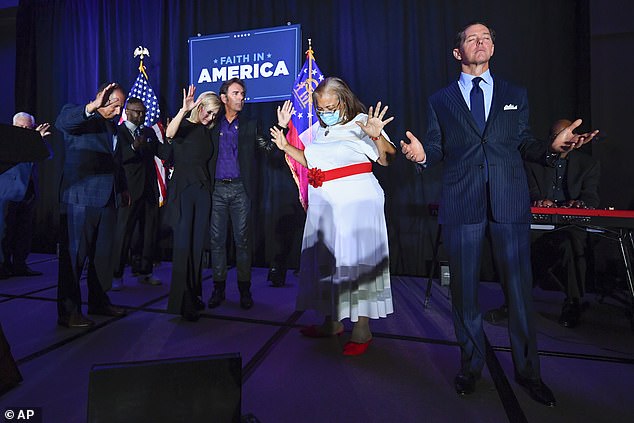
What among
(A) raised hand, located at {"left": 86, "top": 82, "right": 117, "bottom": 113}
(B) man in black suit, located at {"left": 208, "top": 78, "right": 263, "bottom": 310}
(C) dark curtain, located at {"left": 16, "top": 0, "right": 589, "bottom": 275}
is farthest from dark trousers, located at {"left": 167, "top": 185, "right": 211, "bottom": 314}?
(C) dark curtain, located at {"left": 16, "top": 0, "right": 589, "bottom": 275}

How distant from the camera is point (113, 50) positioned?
545cm

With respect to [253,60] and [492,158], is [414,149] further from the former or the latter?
[253,60]

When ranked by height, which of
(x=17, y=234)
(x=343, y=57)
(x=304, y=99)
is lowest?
(x=17, y=234)

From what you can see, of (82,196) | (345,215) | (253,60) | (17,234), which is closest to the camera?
(345,215)

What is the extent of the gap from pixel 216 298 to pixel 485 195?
233 cm

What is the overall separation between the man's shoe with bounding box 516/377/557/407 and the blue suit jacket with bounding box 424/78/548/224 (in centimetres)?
75

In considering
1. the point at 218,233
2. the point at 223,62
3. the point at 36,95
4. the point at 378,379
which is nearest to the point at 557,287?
the point at 378,379

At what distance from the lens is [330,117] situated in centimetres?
198

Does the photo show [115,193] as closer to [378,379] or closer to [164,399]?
[164,399]

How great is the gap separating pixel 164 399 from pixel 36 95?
22.6ft

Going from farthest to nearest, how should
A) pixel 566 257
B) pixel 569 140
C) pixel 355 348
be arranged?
pixel 566 257 → pixel 355 348 → pixel 569 140

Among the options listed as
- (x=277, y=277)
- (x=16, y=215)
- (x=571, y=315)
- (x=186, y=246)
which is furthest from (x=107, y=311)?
(x=571, y=315)

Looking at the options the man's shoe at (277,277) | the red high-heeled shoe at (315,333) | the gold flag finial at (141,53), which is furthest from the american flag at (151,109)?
the red high-heeled shoe at (315,333)

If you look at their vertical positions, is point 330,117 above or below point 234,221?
above
